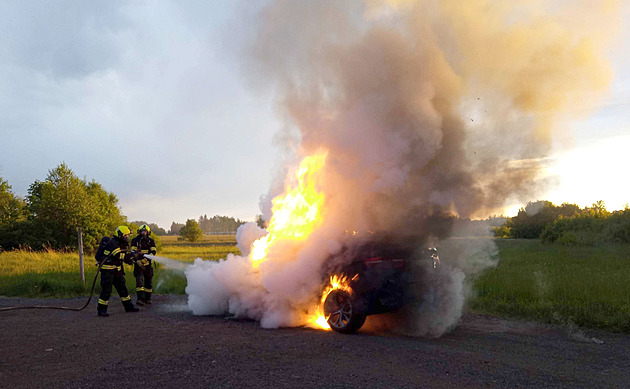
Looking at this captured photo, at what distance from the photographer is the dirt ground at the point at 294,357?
5.27m

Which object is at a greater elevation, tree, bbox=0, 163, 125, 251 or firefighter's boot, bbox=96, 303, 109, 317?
tree, bbox=0, 163, 125, 251

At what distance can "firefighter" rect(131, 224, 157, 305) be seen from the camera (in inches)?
465

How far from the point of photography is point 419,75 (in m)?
8.41

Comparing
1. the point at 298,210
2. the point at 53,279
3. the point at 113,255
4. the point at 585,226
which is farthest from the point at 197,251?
the point at 298,210

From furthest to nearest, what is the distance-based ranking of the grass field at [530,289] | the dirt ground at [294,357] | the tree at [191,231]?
1. the tree at [191,231]
2. the grass field at [530,289]
3. the dirt ground at [294,357]

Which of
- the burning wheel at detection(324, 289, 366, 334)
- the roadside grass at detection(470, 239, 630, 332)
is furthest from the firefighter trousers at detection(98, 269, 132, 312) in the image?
the roadside grass at detection(470, 239, 630, 332)

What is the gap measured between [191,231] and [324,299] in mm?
60703

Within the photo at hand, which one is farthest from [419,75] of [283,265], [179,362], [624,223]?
[624,223]

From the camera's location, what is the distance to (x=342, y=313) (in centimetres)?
789

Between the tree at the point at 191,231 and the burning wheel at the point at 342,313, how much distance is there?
60.5 m

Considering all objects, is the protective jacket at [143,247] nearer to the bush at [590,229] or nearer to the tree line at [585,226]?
the tree line at [585,226]

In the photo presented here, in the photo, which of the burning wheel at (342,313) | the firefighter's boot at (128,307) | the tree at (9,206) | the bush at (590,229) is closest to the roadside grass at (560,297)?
the burning wheel at (342,313)

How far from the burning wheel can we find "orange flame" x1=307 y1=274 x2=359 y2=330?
10 cm

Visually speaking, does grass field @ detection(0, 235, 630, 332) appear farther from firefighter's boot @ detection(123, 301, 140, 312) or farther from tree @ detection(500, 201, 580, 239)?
tree @ detection(500, 201, 580, 239)
